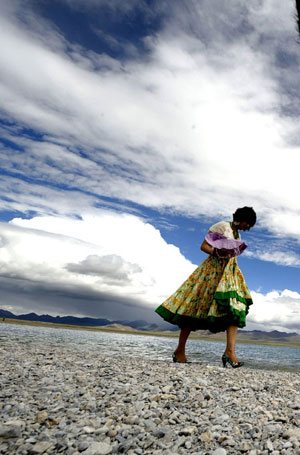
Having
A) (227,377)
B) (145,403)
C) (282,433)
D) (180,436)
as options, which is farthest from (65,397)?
(227,377)

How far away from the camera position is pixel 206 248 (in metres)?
7.55

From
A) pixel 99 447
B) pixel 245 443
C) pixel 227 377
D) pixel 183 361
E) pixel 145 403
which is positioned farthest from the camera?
pixel 183 361

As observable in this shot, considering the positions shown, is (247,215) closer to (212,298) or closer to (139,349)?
(212,298)

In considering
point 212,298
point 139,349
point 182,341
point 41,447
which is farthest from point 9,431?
point 139,349

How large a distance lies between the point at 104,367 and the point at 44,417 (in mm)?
2642

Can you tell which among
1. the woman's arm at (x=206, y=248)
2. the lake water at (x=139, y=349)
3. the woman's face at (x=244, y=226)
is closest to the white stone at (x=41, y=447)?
the woman's arm at (x=206, y=248)

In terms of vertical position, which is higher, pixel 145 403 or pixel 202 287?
pixel 202 287

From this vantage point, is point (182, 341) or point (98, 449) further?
point (182, 341)

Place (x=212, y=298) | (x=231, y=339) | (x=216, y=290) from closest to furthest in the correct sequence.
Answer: (x=231, y=339) → (x=216, y=290) → (x=212, y=298)

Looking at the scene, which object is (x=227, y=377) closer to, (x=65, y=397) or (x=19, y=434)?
(x=65, y=397)

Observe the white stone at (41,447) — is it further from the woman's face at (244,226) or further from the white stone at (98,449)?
the woman's face at (244,226)

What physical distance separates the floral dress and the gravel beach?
64.2 inches

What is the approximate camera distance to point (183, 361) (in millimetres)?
7578

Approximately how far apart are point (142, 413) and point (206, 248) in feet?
14.8
